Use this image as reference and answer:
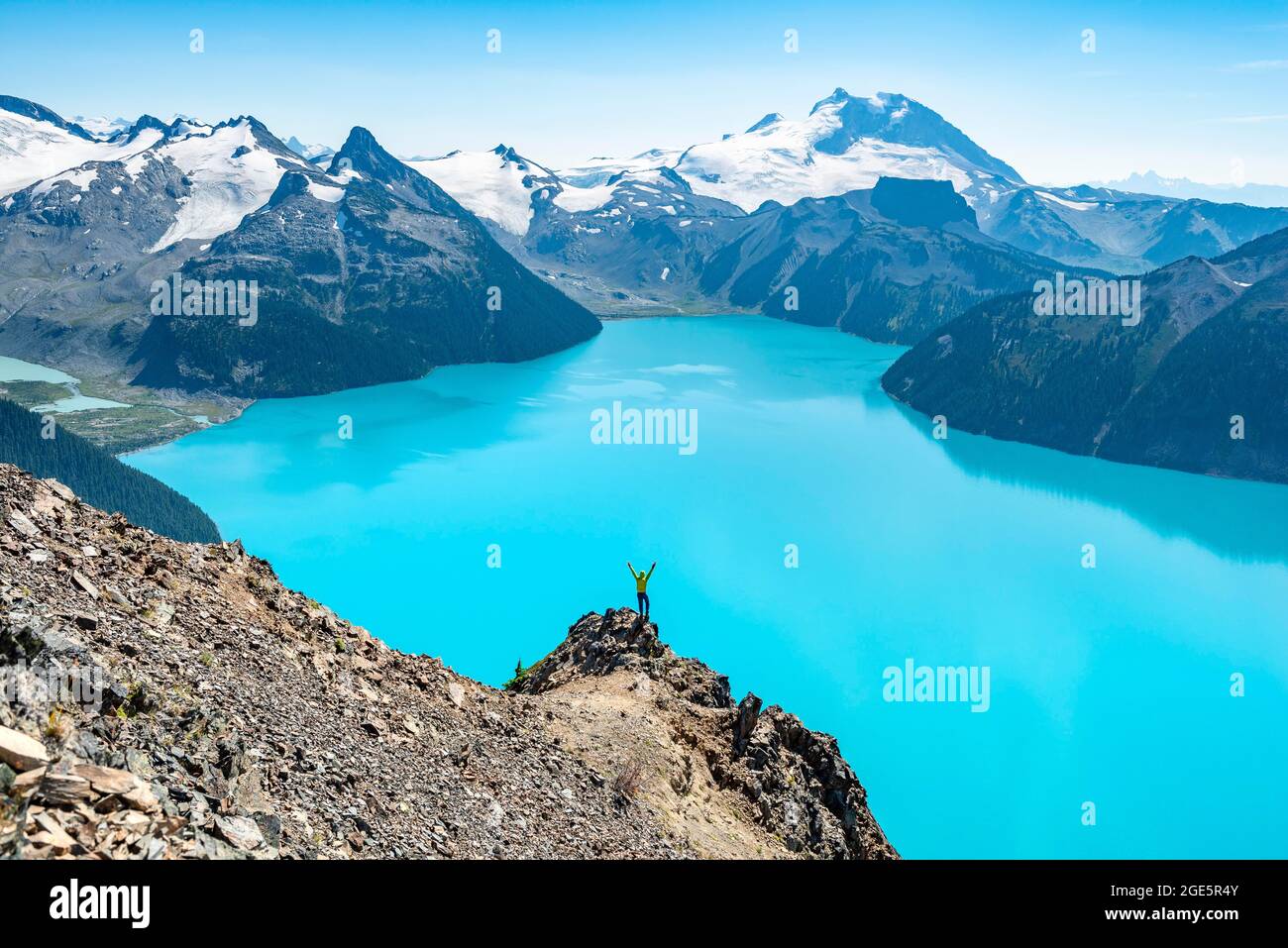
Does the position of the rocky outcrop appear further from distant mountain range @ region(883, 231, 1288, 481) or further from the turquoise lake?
distant mountain range @ region(883, 231, 1288, 481)

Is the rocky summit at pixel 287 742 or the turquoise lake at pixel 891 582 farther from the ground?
the rocky summit at pixel 287 742

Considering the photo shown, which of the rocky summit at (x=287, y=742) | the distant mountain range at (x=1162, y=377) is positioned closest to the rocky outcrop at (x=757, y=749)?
the rocky summit at (x=287, y=742)

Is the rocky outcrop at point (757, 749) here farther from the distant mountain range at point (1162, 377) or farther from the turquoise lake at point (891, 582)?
the distant mountain range at point (1162, 377)

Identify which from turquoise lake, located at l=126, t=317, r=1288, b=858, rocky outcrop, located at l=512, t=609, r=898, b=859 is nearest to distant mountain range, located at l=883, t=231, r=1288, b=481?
turquoise lake, located at l=126, t=317, r=1288, b=858

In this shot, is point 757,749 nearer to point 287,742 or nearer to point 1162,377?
point 287,742

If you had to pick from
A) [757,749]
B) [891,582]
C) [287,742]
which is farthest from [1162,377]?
[287,742]
